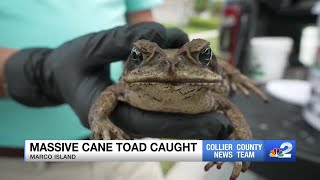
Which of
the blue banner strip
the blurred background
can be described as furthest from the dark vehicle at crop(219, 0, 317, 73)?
the blue banner strip

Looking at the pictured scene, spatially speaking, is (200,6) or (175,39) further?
(200,6)

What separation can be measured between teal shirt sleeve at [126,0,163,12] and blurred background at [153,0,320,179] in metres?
0.07

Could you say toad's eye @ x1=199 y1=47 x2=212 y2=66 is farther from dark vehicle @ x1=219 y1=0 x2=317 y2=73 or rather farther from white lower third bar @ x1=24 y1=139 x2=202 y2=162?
dark vehicle @ x1=219 y1=0 x2=317 y2=73

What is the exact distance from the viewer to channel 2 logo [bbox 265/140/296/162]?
0.34m

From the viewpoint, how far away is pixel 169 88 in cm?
43

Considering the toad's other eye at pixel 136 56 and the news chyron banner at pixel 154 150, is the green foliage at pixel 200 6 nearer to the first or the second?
the toad's other eye at pixel 136 56

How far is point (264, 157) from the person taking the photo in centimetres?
34

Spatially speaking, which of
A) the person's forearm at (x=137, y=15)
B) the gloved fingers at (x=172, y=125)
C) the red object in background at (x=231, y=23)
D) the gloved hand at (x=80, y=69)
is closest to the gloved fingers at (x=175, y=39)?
the gloved hand at (x=80, y=69)

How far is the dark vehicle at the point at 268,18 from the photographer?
1.31m

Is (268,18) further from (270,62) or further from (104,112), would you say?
(104,112)

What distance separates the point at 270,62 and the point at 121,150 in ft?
2.94

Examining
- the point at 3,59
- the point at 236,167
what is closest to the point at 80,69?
the point at 3,59

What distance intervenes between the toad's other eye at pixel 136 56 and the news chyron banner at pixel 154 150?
4.6 inches

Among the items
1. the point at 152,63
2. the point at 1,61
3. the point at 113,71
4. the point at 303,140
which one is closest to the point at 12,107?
the point at 1,61
